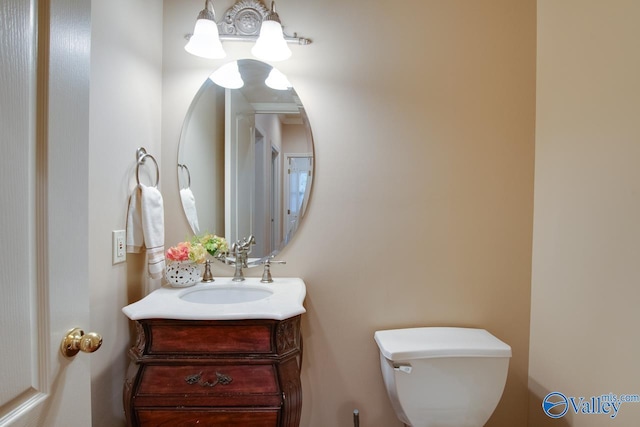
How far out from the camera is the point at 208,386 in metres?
1.00

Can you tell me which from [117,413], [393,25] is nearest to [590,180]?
[393,25]

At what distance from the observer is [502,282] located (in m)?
1.46

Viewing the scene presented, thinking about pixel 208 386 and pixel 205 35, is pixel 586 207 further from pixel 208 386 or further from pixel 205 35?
pixel 205 35

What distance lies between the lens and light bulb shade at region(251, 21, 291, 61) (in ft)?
4.28

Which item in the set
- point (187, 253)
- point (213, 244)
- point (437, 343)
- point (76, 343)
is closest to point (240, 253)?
point (213, 244)

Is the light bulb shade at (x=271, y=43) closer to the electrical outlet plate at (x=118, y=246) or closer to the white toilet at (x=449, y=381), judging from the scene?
the electrical outlet plate at (x=118, y=246)

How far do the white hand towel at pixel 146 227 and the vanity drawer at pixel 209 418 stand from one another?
50cm

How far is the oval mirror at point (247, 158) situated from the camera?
4.75ft

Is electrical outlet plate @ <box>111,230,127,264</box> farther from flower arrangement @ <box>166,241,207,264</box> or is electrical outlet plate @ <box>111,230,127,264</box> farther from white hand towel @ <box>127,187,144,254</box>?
flower arrangement @ <box>166,241,207,264</box>

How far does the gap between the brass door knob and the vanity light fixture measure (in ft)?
3.88

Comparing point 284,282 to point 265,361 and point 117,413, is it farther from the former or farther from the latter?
point 117,413

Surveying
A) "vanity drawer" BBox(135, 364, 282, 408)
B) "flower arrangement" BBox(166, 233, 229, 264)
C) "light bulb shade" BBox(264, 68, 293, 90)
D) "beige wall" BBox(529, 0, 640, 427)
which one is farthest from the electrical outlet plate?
"beige wall" BBox(529, 0, 640, 427)

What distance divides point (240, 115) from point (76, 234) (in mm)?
1016

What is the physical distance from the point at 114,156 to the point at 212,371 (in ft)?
2.81
